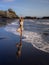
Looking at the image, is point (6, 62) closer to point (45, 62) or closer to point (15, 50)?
point (45, 62)

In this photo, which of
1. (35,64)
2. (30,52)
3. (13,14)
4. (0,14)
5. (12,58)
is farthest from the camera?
(13,14)

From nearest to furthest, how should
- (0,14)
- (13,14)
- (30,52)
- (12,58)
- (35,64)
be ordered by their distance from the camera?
(35,64) → (12,58) → (30,52) → (0,14) → (13,14)

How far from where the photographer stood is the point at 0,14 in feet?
323

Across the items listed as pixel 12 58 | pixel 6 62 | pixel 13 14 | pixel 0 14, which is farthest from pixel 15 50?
pixel 13 14

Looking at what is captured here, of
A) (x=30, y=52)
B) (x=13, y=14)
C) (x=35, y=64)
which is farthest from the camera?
(x=13, y=14)

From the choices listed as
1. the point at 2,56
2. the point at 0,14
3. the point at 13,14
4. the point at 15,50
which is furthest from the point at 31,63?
the point at 13,14

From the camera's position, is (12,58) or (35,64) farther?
(12,58)

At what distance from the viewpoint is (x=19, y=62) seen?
879 cm

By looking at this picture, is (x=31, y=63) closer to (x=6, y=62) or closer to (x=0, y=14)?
(x=6, y=62)

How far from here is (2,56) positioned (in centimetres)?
970

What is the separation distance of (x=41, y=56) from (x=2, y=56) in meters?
1.92

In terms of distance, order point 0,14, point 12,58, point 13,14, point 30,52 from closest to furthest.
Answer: point 12,58 < point 30,52 < point 0,14 < point 13,14

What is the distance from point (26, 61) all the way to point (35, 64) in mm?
583

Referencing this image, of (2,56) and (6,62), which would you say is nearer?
(6,62)
